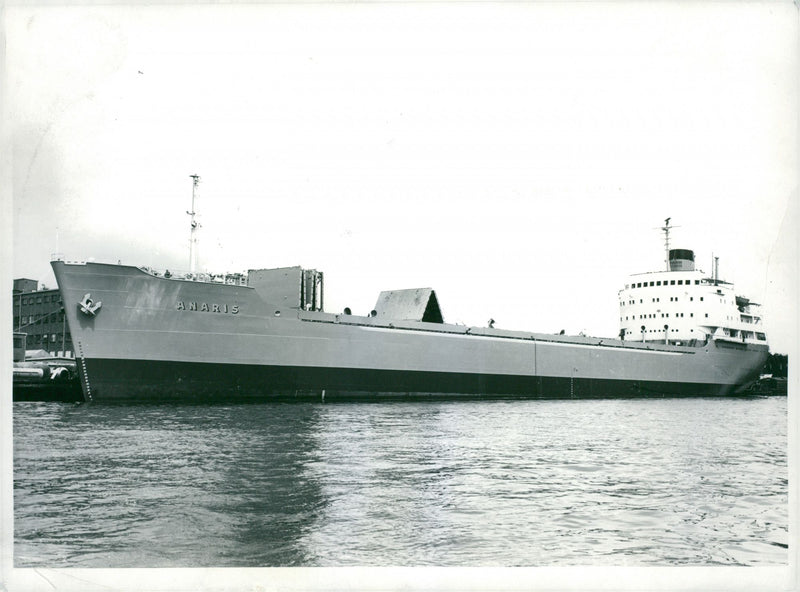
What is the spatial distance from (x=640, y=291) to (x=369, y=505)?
26231 millimetres

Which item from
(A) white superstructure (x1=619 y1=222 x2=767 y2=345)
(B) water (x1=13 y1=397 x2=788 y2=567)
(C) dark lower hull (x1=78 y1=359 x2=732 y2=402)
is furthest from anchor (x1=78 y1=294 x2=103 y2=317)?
(A) white superstructure (x1=619 y1=222 x2=767 y2=345)

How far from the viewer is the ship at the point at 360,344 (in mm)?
14844

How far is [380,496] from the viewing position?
6238 millimetres

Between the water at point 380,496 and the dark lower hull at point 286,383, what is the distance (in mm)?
3504

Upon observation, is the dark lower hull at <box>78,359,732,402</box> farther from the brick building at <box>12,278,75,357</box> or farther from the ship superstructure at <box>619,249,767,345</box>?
the brick building at <box>12,278,75,357</box>

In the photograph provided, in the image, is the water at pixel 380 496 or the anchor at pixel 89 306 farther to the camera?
the anchor at pixel 89 306

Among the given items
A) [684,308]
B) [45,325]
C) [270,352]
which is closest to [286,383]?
[270,352]

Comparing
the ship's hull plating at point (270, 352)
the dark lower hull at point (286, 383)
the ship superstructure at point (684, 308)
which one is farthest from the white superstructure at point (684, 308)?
the dark lower hull at point (286, 383)

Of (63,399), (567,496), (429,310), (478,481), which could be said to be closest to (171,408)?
(63,399)

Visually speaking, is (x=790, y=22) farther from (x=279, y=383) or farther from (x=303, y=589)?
(x=279, y=383)

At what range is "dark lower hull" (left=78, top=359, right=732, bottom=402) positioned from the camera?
14727 mm

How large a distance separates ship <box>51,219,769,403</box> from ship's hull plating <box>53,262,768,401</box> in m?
0.03

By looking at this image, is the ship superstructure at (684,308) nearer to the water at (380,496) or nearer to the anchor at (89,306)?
the water at (380,496)

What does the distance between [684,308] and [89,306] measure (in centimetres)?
2353
